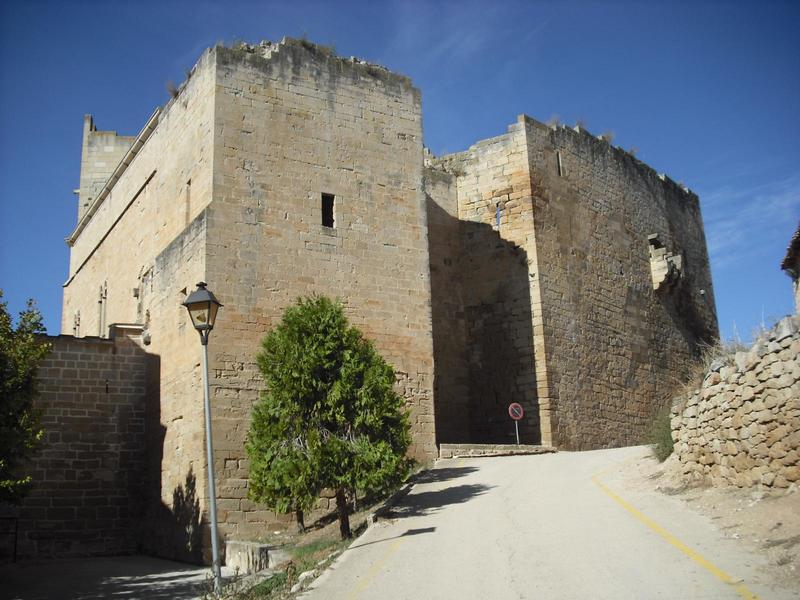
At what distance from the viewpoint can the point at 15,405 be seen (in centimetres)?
1183

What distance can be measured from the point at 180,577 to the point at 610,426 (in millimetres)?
11715

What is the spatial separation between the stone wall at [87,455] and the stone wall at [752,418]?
33.7 feet

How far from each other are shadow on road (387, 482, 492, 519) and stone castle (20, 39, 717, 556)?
Answer: 8.08 ft

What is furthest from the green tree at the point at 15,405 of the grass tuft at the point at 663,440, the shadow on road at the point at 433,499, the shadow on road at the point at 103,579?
the grass tuft at the point at 663,440

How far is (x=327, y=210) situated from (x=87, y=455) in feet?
20.8

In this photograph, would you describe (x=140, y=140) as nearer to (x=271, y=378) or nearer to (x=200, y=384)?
(x=200, y=384)

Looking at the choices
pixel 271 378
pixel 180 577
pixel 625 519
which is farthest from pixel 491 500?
pixel 180 577

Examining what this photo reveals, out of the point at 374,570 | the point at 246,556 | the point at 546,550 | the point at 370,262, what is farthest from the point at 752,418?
the point at 370,262

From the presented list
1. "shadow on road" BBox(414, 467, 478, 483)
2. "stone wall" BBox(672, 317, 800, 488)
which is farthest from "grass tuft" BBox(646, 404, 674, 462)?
"shadow on road" BBox(414, 467, 478, 483)

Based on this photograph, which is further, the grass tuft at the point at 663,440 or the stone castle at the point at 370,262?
the stone castle at the point at 370,262

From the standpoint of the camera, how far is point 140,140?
64.4 feet

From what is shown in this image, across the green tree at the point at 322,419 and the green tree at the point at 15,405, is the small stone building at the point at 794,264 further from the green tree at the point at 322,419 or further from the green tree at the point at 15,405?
the green tree at the point at 15,405

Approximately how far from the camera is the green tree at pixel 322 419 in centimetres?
1147

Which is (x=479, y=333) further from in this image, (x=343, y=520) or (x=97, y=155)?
(x=97, y=155)
